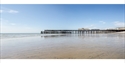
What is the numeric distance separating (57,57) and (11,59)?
102 centimetres

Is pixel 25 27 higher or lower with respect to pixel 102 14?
lower

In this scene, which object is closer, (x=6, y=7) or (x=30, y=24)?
(x=6, y=7)

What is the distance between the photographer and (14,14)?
4.65 m

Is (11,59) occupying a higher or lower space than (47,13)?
lower

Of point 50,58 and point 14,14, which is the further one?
point 14,14

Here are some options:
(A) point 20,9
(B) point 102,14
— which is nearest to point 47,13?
(A) point 20,9

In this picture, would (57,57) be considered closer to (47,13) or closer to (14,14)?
(47,13)

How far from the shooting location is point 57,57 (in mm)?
3367

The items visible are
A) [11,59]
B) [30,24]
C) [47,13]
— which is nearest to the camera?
[11,59]

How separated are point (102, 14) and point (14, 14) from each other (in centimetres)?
278
